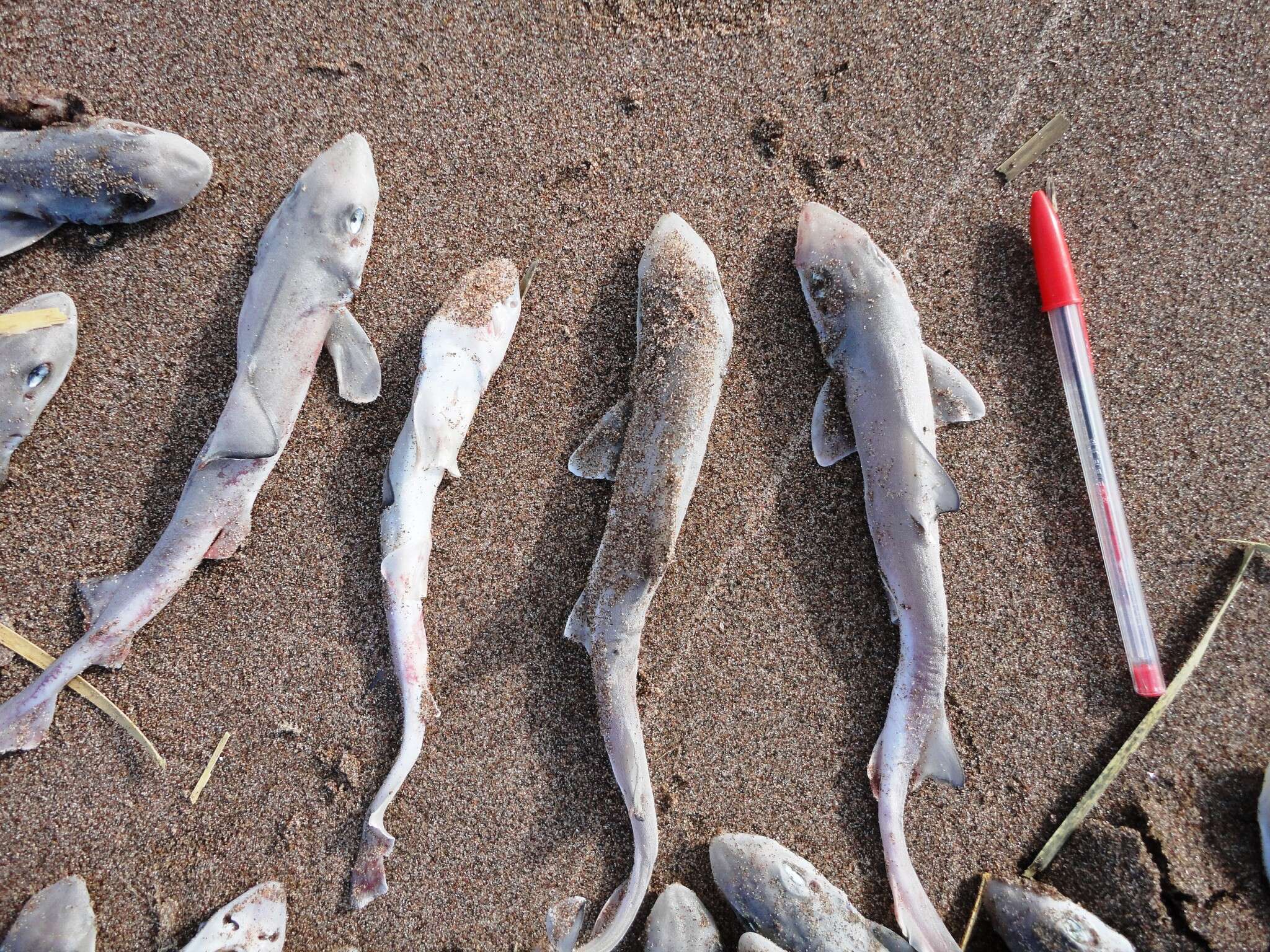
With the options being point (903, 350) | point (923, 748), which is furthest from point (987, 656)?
point (903, 350)

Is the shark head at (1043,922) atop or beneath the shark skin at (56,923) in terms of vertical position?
atop

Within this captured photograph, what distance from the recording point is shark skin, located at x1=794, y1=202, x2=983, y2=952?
2.68 m

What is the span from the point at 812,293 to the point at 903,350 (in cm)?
44

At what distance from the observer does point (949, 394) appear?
285 cm

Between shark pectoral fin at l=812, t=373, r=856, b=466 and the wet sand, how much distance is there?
0.10 m

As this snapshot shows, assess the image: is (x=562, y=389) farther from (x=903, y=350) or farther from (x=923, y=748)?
(x=923, y=748)

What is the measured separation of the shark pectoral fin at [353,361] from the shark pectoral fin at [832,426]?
1.84m

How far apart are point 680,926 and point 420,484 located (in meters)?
1.98

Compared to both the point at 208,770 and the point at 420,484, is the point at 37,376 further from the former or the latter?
the point at 208,770

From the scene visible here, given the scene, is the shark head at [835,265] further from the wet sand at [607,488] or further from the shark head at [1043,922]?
the shark head at [1043,922]

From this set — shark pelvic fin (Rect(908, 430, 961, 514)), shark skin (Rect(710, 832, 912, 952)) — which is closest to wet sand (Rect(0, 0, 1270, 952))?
shark skin (Rect(710, 832, 912, 952))

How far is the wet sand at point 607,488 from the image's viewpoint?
2.71 m

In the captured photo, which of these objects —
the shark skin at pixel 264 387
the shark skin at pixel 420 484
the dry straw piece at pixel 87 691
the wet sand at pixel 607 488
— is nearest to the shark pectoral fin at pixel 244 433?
the shark skin at pixel 264 387

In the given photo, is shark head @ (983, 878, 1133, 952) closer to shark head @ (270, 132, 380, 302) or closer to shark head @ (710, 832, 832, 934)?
shark head @ (710, 832, 832, 934)
